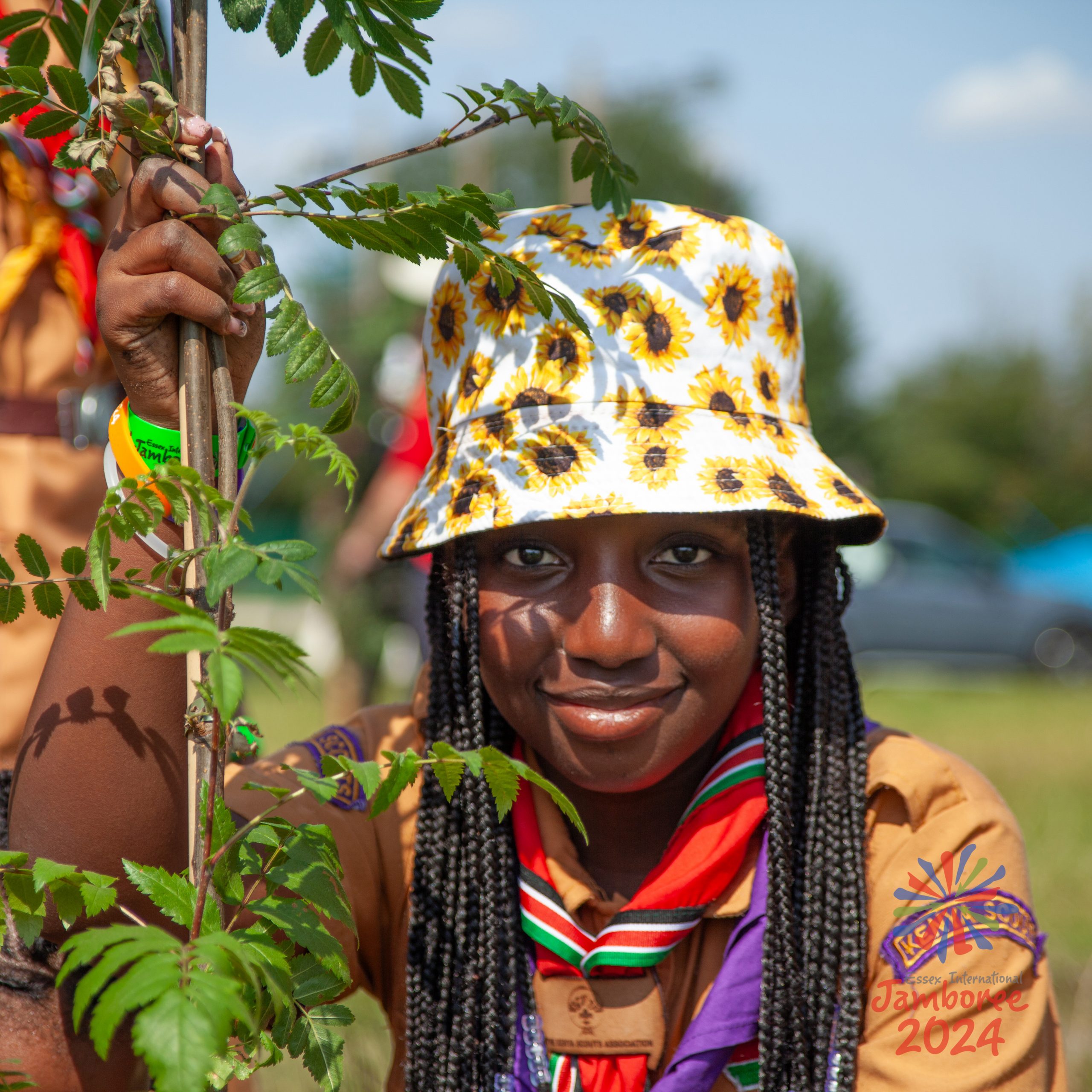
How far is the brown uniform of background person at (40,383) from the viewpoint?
198 centimetres

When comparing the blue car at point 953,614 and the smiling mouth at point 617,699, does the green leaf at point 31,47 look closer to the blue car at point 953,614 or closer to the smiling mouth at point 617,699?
the smiling mouth at point 617,699

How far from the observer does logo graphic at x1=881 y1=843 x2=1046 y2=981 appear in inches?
74.6

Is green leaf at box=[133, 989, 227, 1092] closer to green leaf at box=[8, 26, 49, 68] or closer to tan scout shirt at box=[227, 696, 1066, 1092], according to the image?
tan scout shirt at box=[227, 696, 1066, 1092]

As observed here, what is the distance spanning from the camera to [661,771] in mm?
1958

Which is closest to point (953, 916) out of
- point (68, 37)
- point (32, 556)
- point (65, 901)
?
point (65, 901)

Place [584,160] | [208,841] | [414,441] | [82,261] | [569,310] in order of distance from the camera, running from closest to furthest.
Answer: [208,841] → [569,310] → [584,160] → [82,261] → [414,441]

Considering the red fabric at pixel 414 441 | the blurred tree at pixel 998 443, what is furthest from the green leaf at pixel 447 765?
the blurred tree at pixel 998 443

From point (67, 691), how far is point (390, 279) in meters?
5.51

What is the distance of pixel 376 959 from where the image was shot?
2.17 metres

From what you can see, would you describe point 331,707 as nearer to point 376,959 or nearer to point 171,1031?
point 376,959

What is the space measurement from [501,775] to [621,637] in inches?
24.1

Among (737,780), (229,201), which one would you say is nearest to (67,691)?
(229,201)

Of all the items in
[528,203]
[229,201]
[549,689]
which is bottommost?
[549,689]

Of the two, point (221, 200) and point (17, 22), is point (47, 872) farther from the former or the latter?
point (17, 22)
